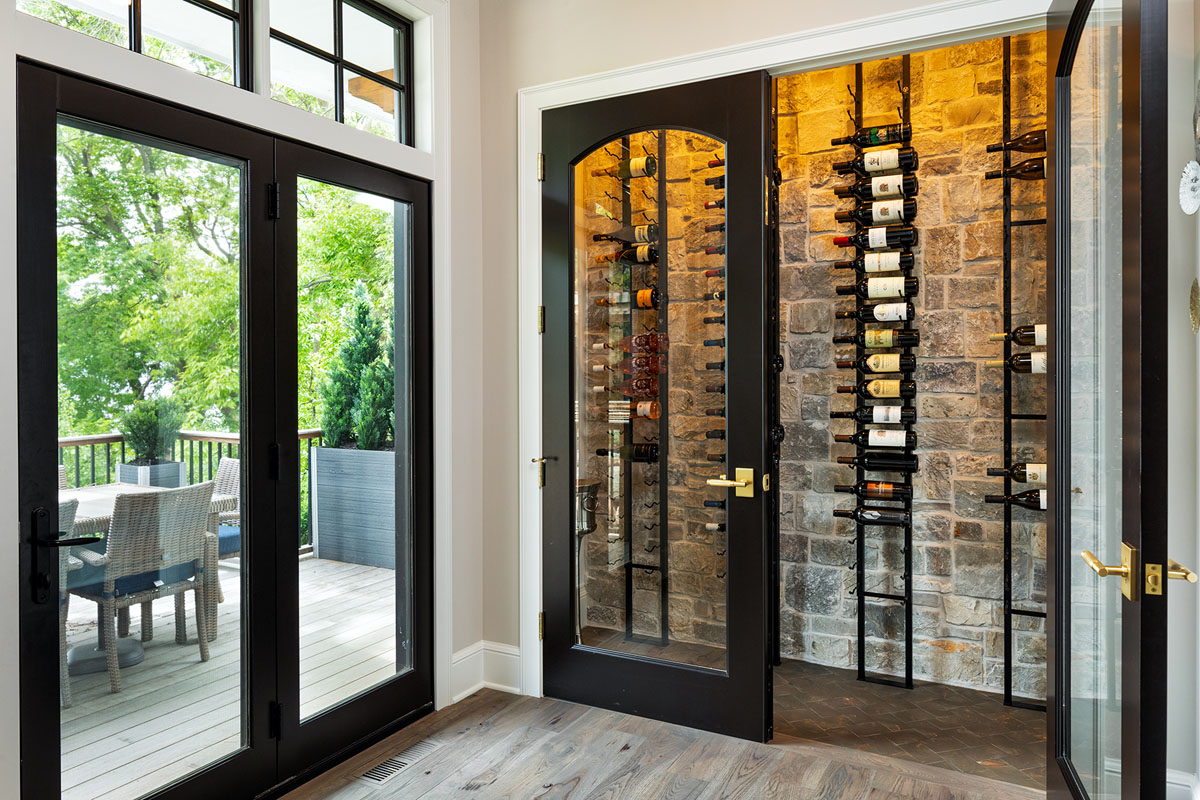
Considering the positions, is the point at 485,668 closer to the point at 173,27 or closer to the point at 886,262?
the point at 886,262

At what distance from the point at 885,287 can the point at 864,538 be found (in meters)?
1.17

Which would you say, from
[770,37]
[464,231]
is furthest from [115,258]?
[770,37]

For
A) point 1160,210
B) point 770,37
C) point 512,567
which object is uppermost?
point 770,37

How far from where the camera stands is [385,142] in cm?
294

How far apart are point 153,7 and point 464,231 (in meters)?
1.38

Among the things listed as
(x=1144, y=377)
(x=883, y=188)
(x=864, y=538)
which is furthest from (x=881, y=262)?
(x=1144, y=377)

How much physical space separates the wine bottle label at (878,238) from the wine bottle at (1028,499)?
3.85ft

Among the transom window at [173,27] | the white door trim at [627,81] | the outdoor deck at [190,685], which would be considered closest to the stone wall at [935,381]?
the white door trim at [627,81]

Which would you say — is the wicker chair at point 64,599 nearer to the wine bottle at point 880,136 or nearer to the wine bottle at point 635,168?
the wine bottle at point 635,168

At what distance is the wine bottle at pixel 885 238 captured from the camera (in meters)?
3.35

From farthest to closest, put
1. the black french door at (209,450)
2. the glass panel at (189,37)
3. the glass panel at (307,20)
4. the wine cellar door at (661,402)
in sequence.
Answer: the wine cellar door at (661,402), the glass panel at (307,20), the glass panel at (189,37), the black french door at (209,450)

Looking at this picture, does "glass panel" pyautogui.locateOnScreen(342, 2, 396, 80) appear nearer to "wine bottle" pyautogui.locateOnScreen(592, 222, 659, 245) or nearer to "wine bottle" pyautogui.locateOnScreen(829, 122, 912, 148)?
"wine bottle" pyautogui.locateOnScreen(592, 222, 659, 245)

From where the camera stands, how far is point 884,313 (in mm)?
3361

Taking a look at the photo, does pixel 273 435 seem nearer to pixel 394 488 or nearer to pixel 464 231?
pixel 394 488
